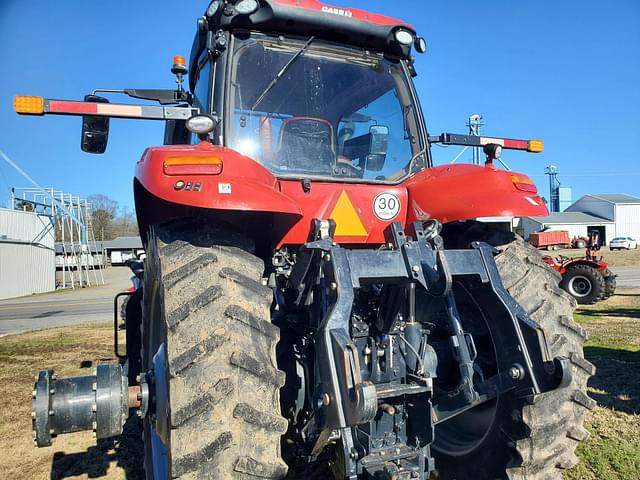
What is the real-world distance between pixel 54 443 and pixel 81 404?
2.79 m

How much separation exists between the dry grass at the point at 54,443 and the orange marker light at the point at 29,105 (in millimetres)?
2632

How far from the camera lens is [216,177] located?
215 centimetres

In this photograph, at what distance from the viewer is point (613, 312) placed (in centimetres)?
1154

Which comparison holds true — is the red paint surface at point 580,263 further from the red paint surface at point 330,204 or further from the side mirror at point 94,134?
the side mirror at point 94,134

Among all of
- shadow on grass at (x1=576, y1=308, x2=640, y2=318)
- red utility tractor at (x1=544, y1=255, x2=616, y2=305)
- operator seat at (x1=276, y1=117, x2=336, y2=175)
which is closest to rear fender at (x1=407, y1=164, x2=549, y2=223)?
operator seat at (x1=276, y1=117, x2=336, y2=175)

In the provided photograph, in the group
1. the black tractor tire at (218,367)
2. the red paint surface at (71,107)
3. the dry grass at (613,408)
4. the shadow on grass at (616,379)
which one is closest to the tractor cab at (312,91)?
the red paint surface at (71,107)

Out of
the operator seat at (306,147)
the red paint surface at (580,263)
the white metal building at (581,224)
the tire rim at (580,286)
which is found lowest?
the tire rim at (580,286)

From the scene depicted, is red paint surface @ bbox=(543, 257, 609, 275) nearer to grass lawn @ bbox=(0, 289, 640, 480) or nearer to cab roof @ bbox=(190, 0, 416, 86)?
grass lawn @ bbox=(0, 289, 640, 480)

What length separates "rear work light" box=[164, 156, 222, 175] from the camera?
214cm

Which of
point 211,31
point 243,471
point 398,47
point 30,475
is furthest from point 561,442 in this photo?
point 30,475

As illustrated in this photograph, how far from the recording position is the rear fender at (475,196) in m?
2.68

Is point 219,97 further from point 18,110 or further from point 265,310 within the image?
point 265,310

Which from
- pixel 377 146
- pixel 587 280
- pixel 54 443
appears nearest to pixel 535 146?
pixel 377 146

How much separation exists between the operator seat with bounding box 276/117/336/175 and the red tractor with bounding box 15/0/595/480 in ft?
0.04
